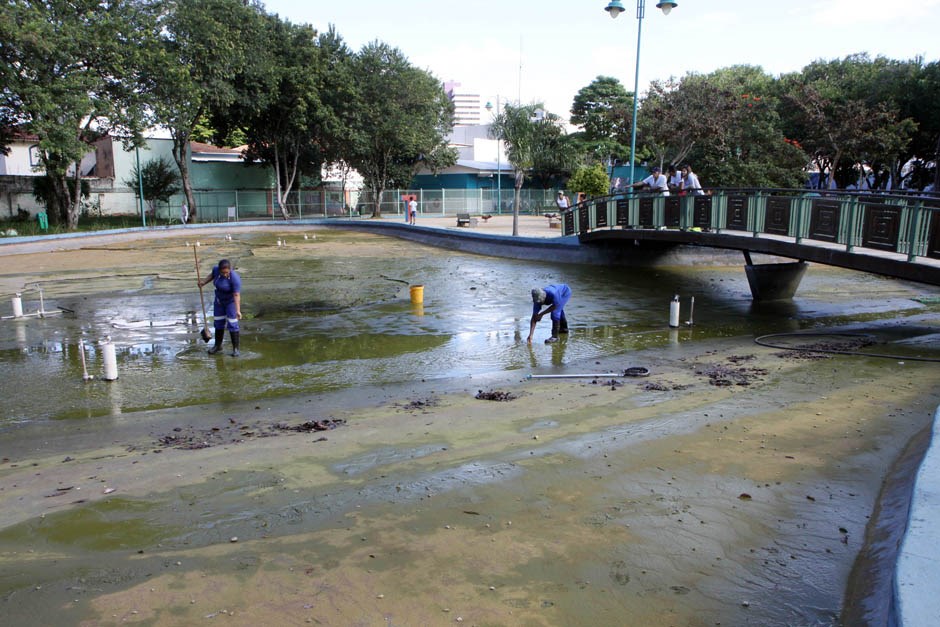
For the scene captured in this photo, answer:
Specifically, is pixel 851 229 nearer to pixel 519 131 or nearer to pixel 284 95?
pixel 519 131

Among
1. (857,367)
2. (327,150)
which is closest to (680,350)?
(857,367)

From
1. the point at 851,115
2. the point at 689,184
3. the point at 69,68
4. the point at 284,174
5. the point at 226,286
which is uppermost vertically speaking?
the point at 69,68

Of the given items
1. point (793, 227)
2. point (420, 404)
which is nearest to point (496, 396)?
point (420, 404)

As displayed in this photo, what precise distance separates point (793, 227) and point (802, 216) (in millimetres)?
393

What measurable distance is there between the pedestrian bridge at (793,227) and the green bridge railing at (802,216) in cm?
2

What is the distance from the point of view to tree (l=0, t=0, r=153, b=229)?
26.7m

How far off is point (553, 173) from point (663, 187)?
33.1 meters

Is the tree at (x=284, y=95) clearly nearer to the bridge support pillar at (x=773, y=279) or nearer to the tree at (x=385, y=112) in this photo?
the tree at (x=385, y=112)

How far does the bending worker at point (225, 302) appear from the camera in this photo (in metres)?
11.1

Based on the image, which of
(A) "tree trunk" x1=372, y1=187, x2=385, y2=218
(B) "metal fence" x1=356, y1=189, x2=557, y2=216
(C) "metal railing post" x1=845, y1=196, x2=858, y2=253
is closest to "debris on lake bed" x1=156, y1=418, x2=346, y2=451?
(C) "metal railing post" x1=845, y1=196, x2=858, y2=253

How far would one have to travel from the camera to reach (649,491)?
5379 millimetres

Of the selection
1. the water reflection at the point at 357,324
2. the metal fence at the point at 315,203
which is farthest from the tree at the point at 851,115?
the metal fence at the point at 315,203

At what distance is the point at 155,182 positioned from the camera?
137 feet

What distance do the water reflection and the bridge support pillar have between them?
14.0 inches
